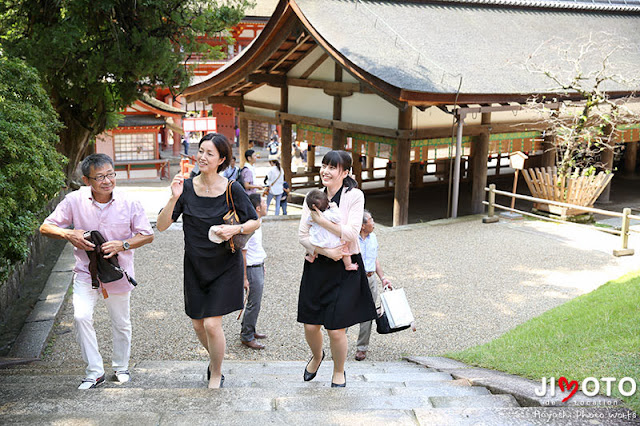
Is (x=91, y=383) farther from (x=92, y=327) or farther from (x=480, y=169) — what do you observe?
(x=480, y=169)

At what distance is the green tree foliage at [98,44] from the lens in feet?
28.1

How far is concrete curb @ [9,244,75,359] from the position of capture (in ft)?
18.2

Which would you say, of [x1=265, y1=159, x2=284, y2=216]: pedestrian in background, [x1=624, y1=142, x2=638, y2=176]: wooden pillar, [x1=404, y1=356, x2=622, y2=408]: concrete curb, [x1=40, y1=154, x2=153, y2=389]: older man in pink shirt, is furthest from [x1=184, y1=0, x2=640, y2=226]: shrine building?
[x1=40, y1=154, x2=153, y2=389]: older man in pink shirt

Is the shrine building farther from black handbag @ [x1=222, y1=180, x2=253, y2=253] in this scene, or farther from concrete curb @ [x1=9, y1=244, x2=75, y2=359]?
black handbag @ [x1=222, y1=180, x2=253, y2=253]

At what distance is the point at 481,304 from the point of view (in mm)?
7609

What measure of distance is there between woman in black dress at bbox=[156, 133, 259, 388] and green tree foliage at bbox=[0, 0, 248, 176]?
5518mm

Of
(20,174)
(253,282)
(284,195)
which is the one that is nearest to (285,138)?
(284,195)

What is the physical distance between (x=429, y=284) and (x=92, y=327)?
5238 millimetres

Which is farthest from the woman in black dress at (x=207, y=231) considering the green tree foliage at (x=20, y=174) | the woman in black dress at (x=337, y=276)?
the green tree foliage at (x=20, y=174)

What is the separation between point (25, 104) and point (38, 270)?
352 centimetres

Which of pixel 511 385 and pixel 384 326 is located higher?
pixel 384 326

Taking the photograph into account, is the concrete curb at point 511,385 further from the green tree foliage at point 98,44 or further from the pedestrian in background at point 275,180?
the pedestrian in background at point 275,180

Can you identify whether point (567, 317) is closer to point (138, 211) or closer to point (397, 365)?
point (397, 365)

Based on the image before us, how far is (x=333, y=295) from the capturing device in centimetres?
407
